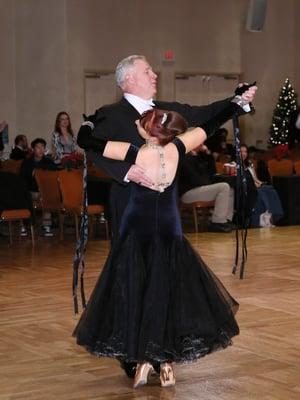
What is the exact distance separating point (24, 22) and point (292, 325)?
13.4 metres

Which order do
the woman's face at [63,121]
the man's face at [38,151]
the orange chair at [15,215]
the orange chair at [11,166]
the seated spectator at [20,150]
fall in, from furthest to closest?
1. the seated spectator at [20,150]
2. the orange chair at [11,166]
3. the woman's face at [63,121]
4. the man's face at [38,151]
5. the orange chair at [15,215]

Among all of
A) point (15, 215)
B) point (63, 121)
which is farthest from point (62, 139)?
point (15, 215)

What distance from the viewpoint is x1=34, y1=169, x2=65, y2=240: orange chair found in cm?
1213

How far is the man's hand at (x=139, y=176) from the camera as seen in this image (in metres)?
4.71

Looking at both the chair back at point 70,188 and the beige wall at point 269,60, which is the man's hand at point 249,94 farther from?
the beige wall at point 269,60

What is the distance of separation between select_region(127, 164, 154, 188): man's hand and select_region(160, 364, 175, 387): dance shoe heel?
0.91 metres

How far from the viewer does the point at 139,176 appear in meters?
4.71

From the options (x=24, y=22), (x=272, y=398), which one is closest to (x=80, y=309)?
(x=272, y=398)

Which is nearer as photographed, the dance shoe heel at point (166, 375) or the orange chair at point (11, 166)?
the dance shoe heel at point (166, 375)

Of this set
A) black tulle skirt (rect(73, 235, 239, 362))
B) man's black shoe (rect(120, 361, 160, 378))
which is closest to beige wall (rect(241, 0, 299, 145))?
man's black shoe (rect(120, 361, 160, 378))

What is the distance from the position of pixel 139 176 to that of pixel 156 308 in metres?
0.65

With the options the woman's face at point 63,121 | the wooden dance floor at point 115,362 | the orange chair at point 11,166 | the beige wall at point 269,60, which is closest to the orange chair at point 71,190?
the woman's face at point 63,121

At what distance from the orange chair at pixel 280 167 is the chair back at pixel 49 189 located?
391 centimetres

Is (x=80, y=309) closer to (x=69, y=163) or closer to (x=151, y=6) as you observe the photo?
(x=69, y=163)
